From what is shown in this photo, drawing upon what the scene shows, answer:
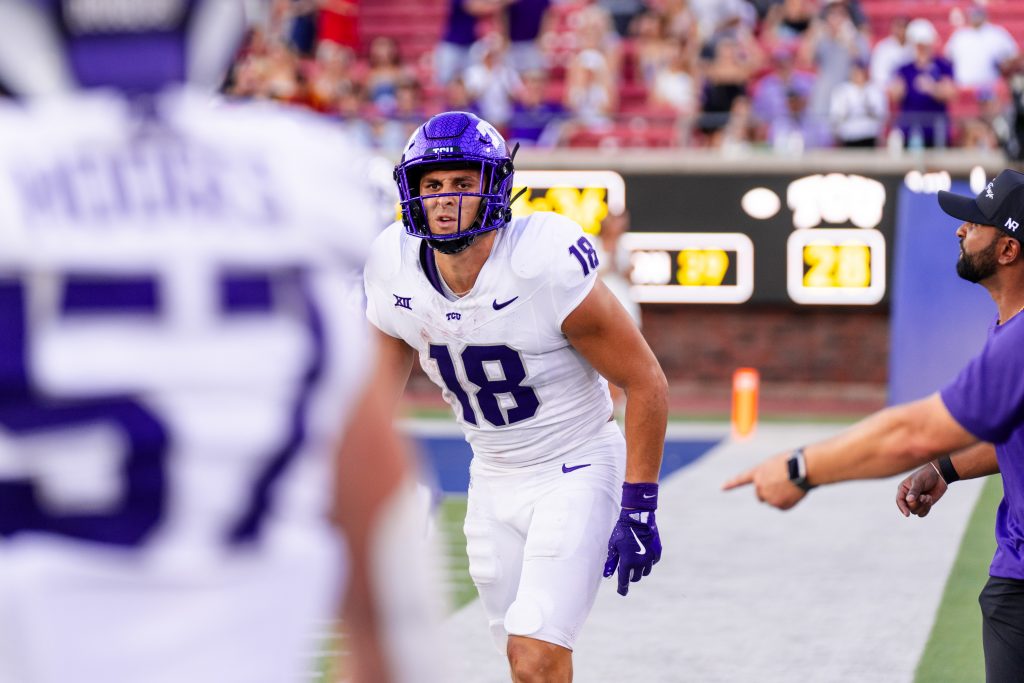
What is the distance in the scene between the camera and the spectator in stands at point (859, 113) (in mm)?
14266

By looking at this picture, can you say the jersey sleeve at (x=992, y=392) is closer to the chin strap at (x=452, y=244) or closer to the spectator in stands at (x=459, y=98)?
the chin strap at (x=452, y=244)

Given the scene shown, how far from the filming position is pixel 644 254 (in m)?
14.3

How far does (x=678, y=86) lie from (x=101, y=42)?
1483 centimetres

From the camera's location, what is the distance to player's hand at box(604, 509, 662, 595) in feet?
14.8

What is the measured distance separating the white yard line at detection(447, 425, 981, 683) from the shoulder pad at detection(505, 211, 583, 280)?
6.17ft

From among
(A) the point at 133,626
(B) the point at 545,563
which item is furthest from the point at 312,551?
(B) the point at 545,563

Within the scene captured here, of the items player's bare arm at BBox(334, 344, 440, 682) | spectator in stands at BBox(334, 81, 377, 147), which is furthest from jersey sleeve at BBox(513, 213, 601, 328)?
spectator in stands at BBox(334, 81, 377, 147)

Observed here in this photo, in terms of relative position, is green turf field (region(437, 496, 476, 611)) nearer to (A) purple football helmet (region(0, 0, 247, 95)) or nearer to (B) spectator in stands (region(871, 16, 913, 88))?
(A) purple football helmet (region(0, 0, 247, 95))

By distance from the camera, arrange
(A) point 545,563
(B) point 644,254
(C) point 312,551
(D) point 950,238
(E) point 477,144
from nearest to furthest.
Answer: (C) point 312,551 → (A) point 545,563 → (E) point 477,144 → (D) point 950,238 → (B) point 644,254

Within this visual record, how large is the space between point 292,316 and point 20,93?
297mm

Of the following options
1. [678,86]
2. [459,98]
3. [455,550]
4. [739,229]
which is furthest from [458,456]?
[678,86]

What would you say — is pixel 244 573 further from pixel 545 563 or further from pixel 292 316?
pixel 545 563

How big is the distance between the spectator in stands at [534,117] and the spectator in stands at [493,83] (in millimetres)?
104

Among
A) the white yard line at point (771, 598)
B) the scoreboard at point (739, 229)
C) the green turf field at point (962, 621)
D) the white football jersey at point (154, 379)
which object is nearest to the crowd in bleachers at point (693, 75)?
the scoreboard at point (739, 229)
